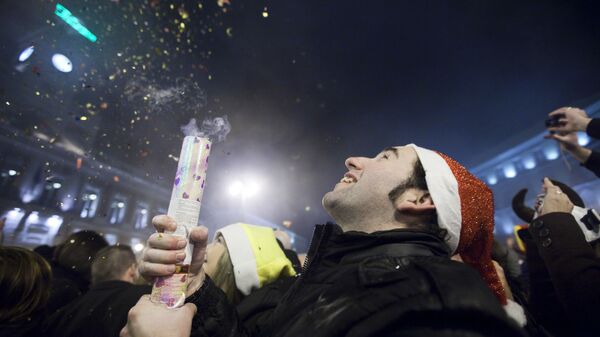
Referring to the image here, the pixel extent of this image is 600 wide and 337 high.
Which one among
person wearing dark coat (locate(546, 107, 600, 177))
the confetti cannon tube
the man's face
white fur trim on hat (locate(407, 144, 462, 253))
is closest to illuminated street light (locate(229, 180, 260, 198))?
the man's face

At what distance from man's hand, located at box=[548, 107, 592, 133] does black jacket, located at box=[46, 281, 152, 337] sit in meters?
4.66

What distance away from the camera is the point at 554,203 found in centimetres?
262

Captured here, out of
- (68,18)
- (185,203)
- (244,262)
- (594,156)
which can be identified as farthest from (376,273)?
(68,18)

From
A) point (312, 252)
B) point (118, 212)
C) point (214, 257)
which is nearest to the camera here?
point (312, 252)

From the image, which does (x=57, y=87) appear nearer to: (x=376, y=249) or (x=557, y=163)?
(x=376, y=249)

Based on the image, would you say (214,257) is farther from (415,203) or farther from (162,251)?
(415,203)

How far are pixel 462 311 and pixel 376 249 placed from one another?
0.77 m

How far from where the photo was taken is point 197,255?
74.8 inches

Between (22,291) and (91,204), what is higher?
(91,204)

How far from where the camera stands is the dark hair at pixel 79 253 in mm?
4066

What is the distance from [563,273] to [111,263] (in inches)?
193

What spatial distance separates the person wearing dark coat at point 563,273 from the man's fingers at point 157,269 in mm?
2824

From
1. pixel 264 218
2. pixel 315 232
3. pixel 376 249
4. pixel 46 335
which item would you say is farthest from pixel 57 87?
pixel 264 218

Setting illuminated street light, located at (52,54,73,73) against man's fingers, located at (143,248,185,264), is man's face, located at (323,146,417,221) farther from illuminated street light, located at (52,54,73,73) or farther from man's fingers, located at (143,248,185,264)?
illuminated street light, located at (52,54,73,73)
